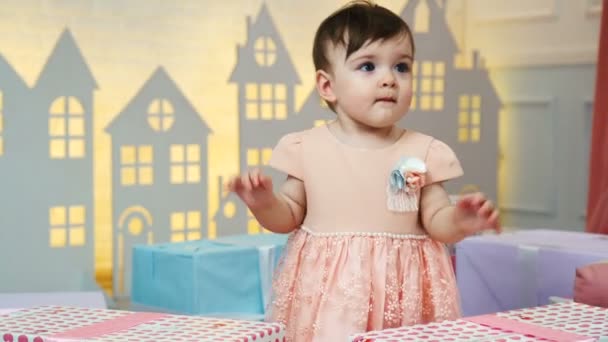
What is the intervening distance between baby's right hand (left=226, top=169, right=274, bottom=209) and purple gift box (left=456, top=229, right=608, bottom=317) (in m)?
0.74

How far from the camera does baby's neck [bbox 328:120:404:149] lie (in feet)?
5.05

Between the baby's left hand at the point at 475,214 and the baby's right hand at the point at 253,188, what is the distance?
28 cm

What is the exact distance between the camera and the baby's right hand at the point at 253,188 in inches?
56.1

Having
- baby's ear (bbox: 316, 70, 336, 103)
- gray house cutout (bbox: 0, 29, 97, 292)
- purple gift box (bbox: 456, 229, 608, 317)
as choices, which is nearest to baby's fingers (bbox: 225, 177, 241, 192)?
baby's ear (bbox: 316, 70, 336, 103)

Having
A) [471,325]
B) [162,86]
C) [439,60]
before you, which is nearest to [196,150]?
[162,86]

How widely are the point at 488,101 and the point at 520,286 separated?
1133mm

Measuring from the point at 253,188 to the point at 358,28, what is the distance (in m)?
0.30

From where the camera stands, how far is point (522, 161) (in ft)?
10.2

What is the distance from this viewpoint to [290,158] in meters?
1.55

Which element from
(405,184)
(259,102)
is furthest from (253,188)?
(259,102)

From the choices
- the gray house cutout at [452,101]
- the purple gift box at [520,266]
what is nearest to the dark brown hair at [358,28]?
the purple gift box at [520,266]

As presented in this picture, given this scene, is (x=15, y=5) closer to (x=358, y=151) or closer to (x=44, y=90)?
(x=44, y=90)

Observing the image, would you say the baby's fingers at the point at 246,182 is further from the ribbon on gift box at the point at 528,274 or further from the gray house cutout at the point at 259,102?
the gray house cutout at the point at 259,102

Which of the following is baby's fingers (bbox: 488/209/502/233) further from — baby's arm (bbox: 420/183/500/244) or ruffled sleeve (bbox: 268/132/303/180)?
ruffled sleeve (bbox: 268/132/303/180)
